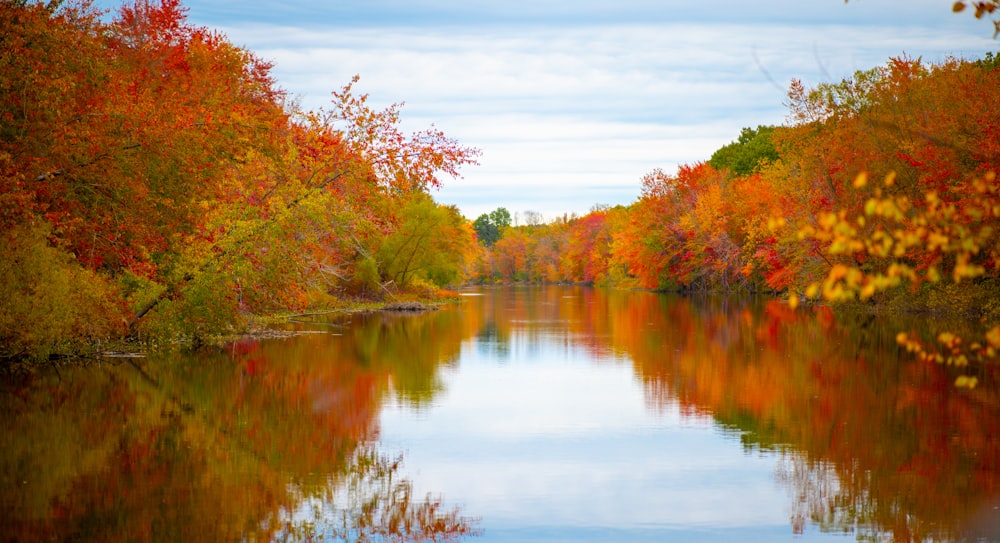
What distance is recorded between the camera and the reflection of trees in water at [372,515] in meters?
9.20

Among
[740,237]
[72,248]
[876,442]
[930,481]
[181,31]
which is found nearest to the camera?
[930,481]

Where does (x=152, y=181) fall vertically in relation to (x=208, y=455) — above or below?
above

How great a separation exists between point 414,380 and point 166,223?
7.08 m

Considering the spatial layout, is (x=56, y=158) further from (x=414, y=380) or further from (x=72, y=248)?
(x=414, y=380)

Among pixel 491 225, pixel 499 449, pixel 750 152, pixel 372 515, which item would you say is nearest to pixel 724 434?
pixel 499 449

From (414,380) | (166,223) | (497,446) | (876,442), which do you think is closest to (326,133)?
(166,223)

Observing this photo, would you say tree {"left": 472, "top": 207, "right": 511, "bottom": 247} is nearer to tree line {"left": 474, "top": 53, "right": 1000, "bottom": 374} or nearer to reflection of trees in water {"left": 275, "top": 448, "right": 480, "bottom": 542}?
tree line {"left": 474, "top": 53, "right": 1000, "bottom": 374}

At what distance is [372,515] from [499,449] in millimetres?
3766

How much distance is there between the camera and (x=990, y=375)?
20.2 meters

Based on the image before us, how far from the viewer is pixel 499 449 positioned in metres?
13.4

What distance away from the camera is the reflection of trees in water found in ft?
30.2

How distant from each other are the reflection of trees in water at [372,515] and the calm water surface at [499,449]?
36 millimetres

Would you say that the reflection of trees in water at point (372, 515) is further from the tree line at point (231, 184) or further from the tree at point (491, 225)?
the tree at point (491, 225)

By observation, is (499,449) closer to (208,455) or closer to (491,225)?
(208,455)
